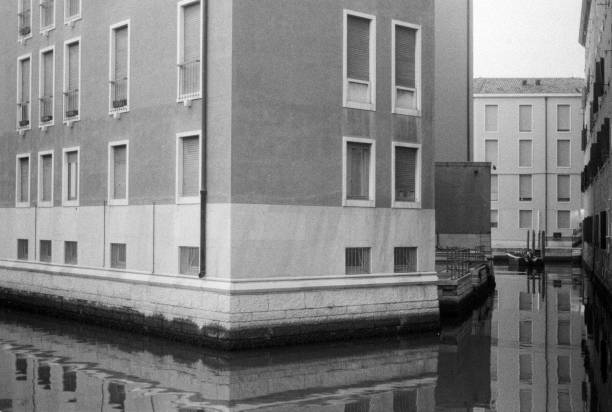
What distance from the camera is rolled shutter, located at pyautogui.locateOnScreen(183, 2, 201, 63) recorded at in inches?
769

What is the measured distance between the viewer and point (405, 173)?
70.9 feet

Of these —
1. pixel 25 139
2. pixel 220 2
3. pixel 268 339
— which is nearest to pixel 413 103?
pixel 220 2

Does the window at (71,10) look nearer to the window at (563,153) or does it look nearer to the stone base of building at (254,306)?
the stone base of building at (254,306)

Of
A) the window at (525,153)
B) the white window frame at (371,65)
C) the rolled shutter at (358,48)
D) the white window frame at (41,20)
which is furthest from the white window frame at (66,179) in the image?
the window at (525,153)

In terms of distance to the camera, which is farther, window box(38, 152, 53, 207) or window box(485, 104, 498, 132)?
window box(485, 104, 498, 132)

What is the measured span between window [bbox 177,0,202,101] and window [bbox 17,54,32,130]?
8524 millimetres

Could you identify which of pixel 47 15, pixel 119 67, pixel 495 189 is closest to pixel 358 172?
pixel 119 67

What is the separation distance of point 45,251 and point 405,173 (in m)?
10.8

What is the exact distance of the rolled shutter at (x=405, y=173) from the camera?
70.3ft

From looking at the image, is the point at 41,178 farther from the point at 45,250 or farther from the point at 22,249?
the point at 22,249

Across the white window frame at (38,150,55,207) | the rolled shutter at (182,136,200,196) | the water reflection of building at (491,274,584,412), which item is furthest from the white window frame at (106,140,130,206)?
the water reflection of building at (491,274,584,412)

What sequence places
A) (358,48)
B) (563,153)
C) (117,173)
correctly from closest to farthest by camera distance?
(358,48), (117,173), (563,153)

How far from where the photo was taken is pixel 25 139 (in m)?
26.8

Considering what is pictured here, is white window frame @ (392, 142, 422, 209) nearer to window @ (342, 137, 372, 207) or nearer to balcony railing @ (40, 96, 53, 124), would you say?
window @ (342, 137, 372, 207)
